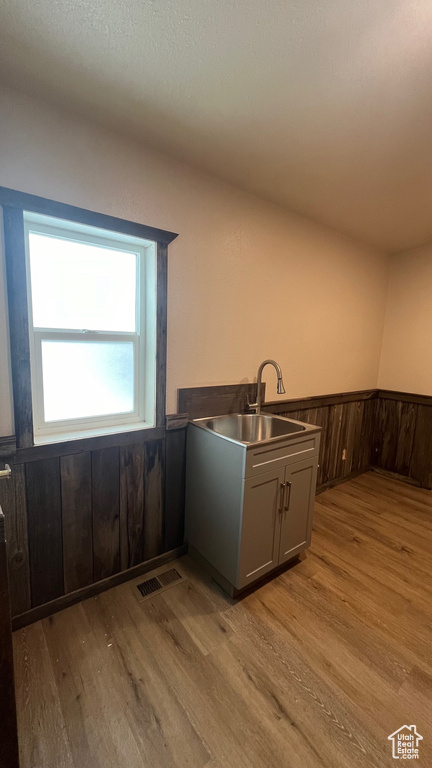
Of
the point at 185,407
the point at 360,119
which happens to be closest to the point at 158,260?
the point at 185,407

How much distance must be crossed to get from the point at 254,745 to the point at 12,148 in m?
2.49

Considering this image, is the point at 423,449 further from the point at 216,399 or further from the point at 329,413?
the point at 216,399

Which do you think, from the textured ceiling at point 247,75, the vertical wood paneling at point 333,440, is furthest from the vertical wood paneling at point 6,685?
the vertical wood paneling at point 333,440

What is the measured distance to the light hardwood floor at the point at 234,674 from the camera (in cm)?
111

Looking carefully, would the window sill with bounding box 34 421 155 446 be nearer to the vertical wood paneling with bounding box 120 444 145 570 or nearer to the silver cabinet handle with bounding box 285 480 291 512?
the vertical wood paneling with bounding box 120 444 145 570

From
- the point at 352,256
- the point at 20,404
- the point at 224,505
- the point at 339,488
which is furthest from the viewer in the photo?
the point at 339,488

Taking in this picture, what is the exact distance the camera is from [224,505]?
1.76m

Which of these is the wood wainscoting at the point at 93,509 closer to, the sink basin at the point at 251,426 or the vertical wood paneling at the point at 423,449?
the sink basin at the point at 251,426

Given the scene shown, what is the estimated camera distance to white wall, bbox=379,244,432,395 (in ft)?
10.5

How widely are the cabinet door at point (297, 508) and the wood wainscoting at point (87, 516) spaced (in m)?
0.67

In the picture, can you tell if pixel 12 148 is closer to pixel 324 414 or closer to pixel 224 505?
pixel 224 505

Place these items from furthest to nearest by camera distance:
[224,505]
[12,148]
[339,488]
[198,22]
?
[339,488]
[224,505]
[12,148]
[198,22]

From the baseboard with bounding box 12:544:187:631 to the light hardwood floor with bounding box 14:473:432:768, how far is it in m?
0.04

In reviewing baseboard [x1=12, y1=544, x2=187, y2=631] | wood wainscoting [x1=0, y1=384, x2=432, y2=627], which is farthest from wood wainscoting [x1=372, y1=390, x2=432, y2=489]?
baseboard [x1=12, y1=544, x2=187, y2=631]
